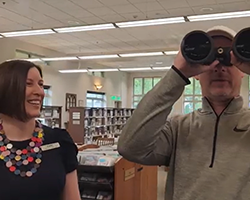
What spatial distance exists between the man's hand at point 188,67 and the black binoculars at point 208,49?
1cm

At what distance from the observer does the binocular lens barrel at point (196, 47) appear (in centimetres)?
88

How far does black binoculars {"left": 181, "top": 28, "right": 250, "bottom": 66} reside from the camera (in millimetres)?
854

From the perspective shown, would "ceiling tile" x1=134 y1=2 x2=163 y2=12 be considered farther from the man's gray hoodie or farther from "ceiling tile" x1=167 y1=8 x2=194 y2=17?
the man's gray hoodie

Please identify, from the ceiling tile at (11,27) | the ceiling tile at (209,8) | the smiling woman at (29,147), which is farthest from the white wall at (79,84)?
the smiling woman at (29,147)

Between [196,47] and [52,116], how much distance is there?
10.6 metres

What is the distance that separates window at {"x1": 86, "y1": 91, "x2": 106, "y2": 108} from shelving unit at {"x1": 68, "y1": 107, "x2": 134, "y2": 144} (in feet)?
4.08

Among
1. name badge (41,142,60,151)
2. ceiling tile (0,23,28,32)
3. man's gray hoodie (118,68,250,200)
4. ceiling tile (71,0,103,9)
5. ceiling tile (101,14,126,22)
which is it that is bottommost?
name badge (41,142,60,151)

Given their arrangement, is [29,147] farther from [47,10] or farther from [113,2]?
[47,10]

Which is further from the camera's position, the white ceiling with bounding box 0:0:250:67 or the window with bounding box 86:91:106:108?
the window with bounding box 86:91:106:108

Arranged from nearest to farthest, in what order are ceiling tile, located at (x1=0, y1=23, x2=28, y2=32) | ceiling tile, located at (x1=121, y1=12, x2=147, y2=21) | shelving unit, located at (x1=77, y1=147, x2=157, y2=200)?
1. shelving unit, located at (x1=77, y1=147, x2=157, y2=200)
2. ceiling tile, located at (x1=121, y1=12, x2=147, y2=21)
3. ceiling tile, located at (x1=0, y1=23, x2=28, y2=32)

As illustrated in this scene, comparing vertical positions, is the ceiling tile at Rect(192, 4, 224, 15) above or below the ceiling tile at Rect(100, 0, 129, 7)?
below

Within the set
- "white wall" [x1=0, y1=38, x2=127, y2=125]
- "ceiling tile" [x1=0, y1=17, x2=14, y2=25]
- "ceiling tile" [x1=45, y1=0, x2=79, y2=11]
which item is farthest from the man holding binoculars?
"white wall" [x1=0, y1=38, x2=127, y2=125]

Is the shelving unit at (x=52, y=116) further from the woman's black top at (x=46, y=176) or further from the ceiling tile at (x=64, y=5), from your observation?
the woman's black top at (x=46, y=176)

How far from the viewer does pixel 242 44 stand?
855mm
